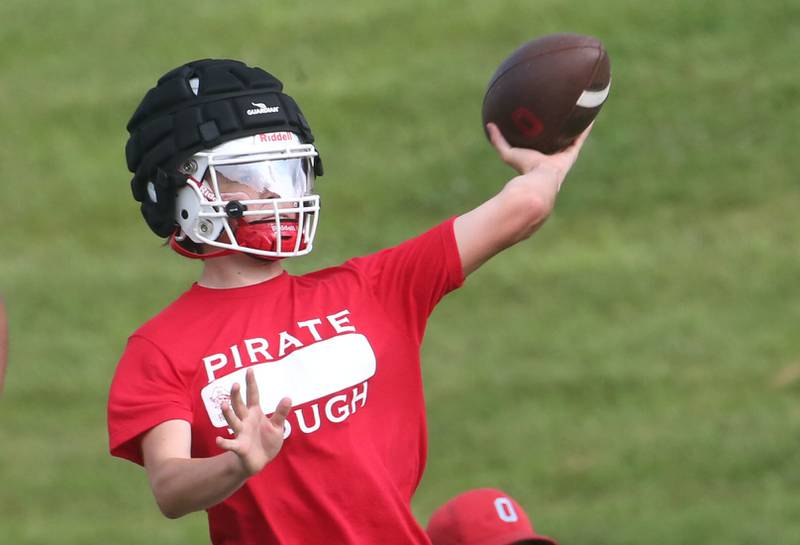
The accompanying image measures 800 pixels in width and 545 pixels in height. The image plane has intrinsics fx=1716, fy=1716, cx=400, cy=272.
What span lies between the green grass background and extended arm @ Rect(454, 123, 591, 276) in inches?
205

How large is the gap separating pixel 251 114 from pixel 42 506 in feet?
22.1

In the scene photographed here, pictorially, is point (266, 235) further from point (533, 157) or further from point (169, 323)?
point (533, 157)

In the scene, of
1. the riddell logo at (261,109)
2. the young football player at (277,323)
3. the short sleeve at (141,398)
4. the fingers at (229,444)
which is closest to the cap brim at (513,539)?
the young football player at (277,323)

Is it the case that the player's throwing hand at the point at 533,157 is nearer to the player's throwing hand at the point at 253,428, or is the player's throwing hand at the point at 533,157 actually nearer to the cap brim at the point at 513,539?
the player's throwing hand at the point at 253,428

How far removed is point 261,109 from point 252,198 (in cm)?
26

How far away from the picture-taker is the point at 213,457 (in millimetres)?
4176

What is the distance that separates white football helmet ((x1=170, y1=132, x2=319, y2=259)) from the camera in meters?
4.60

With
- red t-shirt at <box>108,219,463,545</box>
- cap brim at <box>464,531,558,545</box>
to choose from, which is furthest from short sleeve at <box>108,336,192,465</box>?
cap brim at <box>464,531,558,545</box>

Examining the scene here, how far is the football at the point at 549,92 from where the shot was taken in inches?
195

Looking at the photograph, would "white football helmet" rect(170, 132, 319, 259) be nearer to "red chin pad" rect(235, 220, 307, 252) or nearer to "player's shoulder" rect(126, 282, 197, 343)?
"red chin pad" rect(235, 220, 307, 252)

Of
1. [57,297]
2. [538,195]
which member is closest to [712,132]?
[57,297]

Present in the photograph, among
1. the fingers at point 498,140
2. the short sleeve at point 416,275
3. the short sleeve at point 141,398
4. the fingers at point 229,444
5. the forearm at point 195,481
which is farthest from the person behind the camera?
the fingers at point 498,140

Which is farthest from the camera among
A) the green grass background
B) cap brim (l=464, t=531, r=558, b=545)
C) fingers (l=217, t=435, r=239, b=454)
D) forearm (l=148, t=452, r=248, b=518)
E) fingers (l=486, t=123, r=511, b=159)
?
the green grass background

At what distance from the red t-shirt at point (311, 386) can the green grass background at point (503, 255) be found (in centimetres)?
513
